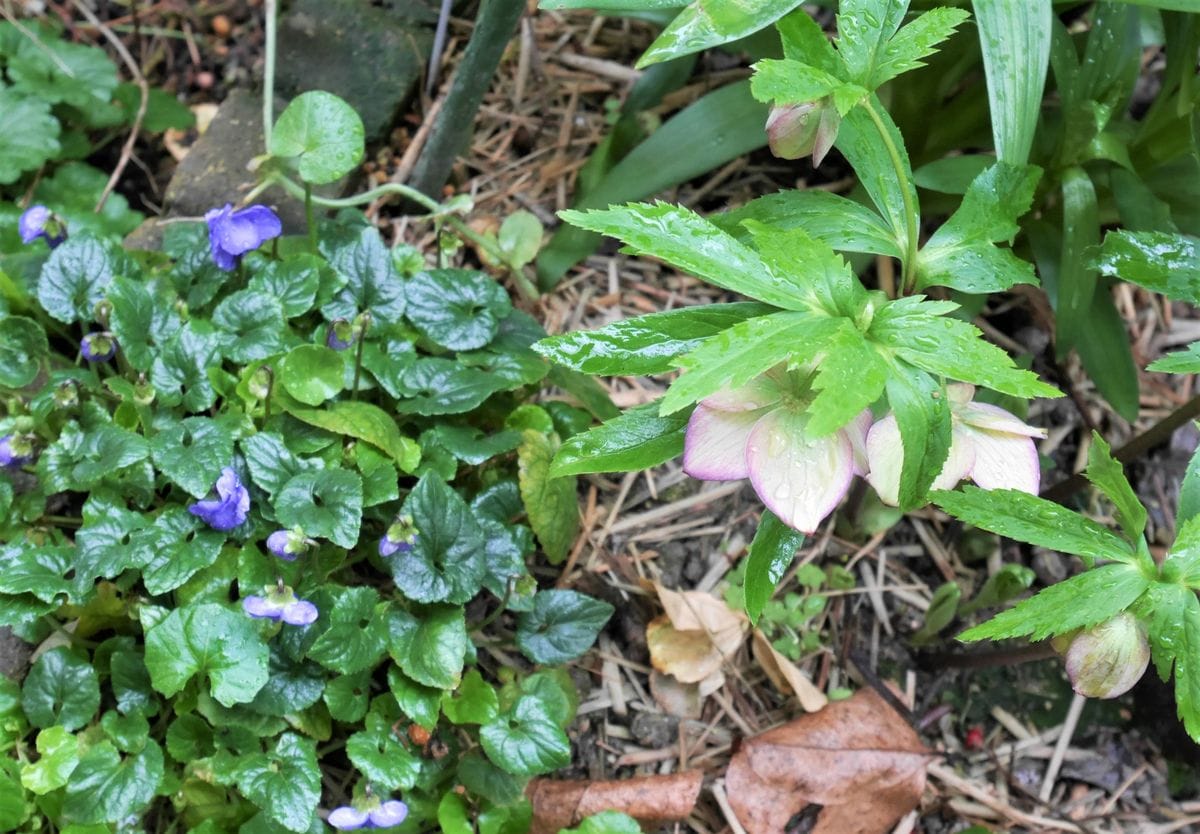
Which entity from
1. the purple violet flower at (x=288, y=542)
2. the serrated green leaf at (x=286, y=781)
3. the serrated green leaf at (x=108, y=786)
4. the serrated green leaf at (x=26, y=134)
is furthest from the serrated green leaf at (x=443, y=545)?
the serrated green leaf at (x=26, y=134)

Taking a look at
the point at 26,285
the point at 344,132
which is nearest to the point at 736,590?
the point at 344,132

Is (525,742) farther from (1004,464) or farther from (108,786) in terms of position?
(1004,464)

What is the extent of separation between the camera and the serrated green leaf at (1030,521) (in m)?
0.88

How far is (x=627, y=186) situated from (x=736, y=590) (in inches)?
25.0

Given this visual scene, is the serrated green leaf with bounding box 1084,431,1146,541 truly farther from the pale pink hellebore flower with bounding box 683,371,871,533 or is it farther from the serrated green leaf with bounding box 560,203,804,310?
the serrated green leaf with bounding box 560,203,804,310

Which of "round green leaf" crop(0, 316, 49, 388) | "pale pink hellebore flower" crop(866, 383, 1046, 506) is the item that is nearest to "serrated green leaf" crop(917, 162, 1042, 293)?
"pale pink hellebore flower" crop(866, 383, 1046, 506)

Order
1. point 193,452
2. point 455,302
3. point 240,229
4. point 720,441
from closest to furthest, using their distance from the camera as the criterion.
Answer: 1. point 720,441
2. point 193,452
3. point 240,229
4. point 455,302

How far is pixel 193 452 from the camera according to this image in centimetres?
127

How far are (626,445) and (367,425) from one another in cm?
52

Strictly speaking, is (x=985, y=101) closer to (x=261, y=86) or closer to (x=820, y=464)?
(x=820, y=464)

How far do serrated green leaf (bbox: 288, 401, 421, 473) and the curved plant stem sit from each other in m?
0.69

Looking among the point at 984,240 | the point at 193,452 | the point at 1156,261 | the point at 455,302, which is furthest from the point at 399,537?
the point at 1156,261

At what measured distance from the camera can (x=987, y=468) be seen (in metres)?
0.88

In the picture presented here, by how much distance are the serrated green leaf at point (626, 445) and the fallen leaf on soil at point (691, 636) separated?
541mm
